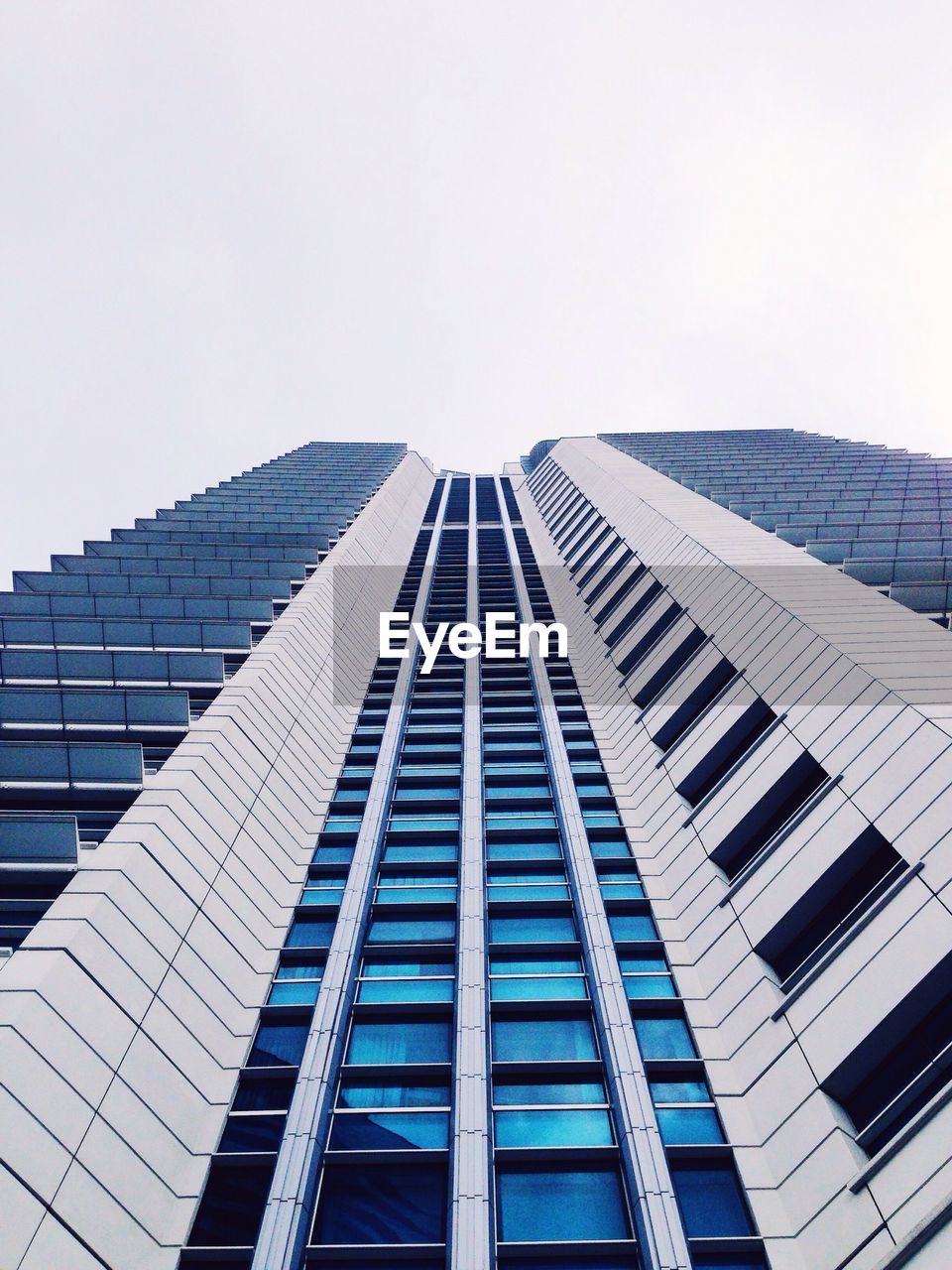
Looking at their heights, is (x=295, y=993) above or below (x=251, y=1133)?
below

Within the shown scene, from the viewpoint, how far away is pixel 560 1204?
452 inches

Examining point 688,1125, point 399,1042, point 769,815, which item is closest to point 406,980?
point 399,1042

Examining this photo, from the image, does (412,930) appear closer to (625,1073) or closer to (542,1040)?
(542,1040)

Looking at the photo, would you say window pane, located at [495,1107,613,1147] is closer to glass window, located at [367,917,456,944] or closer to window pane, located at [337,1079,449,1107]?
window pane, located at [337,1079,449,1107]

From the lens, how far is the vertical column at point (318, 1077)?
10.4 metres

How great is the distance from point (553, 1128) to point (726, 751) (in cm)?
836

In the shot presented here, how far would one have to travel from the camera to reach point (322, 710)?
25.8 m

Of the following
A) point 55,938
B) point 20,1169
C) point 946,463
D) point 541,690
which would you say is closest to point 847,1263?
point 20,1169

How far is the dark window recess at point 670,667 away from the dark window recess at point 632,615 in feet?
12.4

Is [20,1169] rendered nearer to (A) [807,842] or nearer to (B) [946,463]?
(A) [807,842]

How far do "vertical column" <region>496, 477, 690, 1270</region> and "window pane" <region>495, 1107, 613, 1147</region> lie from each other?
347 mm

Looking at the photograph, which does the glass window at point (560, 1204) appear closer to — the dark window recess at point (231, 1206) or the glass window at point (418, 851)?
the dark window recess at point (231, 1206)

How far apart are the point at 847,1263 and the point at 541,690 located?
21319 millimetres

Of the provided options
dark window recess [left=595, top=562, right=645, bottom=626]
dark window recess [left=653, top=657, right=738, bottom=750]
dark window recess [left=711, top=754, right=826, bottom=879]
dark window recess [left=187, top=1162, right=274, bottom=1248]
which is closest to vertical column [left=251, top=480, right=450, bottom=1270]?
dark window recess [left=187, top=1162, right=274, bottom=1248]
